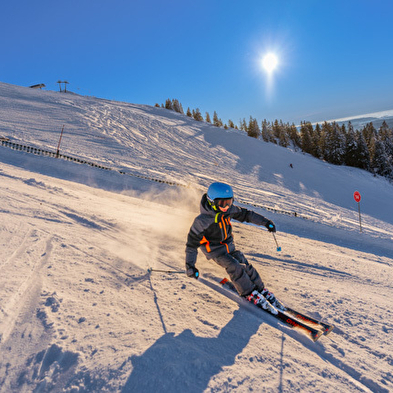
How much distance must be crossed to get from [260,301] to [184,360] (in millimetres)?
1536

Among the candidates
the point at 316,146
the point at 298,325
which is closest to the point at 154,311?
the point at 298,325

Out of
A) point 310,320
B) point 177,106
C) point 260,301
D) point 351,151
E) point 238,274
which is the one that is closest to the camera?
point 310,320

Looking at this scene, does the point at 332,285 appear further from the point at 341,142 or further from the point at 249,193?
the point at 341,142

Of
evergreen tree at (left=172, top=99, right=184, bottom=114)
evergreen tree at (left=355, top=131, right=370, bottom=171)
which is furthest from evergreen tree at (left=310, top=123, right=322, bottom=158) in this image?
evergreen tree at (left=172, top=99, right=184, bottom=114)

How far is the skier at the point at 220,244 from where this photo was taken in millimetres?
3492

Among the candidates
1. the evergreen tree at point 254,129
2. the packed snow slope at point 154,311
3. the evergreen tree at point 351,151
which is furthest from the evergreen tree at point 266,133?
the packed snow slope at point 154,311

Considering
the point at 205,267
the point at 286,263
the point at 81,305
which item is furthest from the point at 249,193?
the point at 81,305

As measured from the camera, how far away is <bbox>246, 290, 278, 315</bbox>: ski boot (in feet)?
10.8

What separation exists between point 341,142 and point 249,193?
131 feet

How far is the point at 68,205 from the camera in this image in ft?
20.5

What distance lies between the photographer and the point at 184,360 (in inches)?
89.7

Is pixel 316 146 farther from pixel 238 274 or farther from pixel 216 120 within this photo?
pixel 238 274

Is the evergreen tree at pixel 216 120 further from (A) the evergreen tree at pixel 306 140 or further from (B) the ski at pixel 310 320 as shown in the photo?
(B) the ski at pixel 310 320

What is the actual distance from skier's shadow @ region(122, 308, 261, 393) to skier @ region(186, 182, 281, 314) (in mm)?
698
